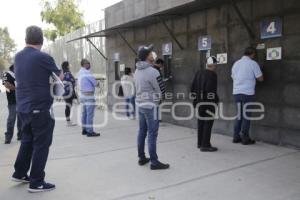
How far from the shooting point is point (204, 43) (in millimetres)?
7711

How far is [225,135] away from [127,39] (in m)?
4.79

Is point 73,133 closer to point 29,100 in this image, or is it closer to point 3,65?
point 29,100

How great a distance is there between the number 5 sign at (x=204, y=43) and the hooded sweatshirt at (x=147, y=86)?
8.62 feet

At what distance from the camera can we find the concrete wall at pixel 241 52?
6000mm

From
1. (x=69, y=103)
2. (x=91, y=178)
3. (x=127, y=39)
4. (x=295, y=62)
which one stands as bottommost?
(x=91, y=178)

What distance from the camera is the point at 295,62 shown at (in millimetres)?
5926

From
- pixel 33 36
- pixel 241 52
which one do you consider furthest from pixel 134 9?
pixel 33 36

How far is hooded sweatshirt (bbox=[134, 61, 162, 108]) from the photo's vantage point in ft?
17.3

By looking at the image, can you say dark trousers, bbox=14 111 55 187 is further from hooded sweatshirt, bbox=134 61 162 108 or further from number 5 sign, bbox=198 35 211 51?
number 5 sign, bbox=198 35 211 51

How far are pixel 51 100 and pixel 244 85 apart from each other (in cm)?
338

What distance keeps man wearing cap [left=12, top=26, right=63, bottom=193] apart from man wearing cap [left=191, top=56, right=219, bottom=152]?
259 cm

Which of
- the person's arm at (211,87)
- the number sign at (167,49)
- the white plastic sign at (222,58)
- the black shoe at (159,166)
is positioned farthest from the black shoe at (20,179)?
the number sign at (167,49)

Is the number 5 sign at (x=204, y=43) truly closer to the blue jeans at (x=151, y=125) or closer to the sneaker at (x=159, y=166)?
the blue jeans at (x=151, y=125)

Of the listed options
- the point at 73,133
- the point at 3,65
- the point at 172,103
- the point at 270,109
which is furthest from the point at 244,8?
the point at 3,65
